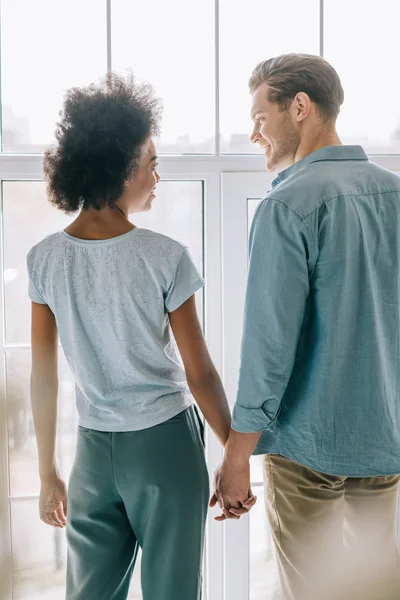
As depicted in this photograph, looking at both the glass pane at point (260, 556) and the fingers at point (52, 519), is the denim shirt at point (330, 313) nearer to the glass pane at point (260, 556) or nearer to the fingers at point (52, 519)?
the fingers at point (52, 519)

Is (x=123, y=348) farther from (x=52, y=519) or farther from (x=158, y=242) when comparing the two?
(x=52, y=519)

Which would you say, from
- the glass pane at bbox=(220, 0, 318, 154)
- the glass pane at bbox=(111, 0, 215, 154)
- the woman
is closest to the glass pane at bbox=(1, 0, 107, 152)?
the glass pane at bbox=(111, 0, 215, 154)

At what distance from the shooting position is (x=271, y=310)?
1.22 meters

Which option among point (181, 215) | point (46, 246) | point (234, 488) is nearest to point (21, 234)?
point (181, 215)

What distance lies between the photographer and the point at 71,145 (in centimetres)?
129

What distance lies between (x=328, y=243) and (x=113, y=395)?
1.84 feet

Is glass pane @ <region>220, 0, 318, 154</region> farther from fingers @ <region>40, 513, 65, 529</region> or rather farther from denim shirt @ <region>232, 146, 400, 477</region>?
fingers @ <region>40, 513, 65, 529</region>

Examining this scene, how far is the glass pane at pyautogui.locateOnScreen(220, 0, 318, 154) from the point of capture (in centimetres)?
187

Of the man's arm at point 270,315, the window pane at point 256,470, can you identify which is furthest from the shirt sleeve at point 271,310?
the window pane at point 256,470

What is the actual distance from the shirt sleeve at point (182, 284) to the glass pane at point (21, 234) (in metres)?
0.73

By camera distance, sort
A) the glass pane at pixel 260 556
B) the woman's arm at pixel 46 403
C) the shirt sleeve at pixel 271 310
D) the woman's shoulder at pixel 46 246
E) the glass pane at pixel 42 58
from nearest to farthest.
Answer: the shirt sleeve at pixel 271 310 → the woman's shoulder at pixel 46 246 → the woman's arm at pixel 46 403 → the glass pane at pixel 42 58 → the glass pane at pixel 260 556

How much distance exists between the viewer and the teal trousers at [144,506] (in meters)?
1.29

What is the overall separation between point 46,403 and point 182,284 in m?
0.48

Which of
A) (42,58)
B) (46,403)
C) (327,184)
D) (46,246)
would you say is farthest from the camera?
(42,58)
